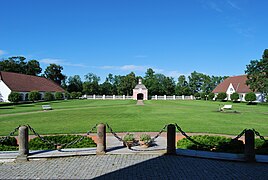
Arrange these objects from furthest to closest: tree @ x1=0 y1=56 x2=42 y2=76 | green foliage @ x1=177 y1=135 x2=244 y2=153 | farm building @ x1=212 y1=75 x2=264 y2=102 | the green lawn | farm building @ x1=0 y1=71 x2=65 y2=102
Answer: tree @ x1=0 y1=56 x2=42 y2=76 → farm building @ x1=212 y1=75 x2=264 y2=102 → farm building @ x1=0 y1=71 x2=65 y2=102 → the green lawn → green foliage @ x1=177 y1=135 x2=244 y2=153

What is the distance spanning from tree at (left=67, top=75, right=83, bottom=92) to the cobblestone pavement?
83.4 m

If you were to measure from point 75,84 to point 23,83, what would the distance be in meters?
33.4

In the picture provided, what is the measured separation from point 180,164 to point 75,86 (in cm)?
8586

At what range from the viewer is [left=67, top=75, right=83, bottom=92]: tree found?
8825 centimetres

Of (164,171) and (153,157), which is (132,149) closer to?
(153,157)

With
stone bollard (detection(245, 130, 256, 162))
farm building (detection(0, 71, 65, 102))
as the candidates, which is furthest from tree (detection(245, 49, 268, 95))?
farm building (detection(0, 71, 65, 102))

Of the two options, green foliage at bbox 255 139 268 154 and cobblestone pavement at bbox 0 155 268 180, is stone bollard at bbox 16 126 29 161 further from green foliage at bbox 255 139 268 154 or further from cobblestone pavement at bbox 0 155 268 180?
green foliage at bbox 255 139 268 154

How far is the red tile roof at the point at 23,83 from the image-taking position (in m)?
52.3

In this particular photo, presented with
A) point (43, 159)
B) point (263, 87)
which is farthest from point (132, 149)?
point (263, 87)

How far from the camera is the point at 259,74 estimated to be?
5019cm

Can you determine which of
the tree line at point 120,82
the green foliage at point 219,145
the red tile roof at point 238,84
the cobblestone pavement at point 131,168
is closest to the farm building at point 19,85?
the tree line at point 120,82

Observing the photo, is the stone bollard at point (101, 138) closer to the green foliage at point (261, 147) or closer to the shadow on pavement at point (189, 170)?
the shadow on pavement at point (189, 170)

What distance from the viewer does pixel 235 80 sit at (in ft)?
236

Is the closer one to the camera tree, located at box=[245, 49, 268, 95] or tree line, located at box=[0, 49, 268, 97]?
tree, located at box=[245, 49, 268, 95]
